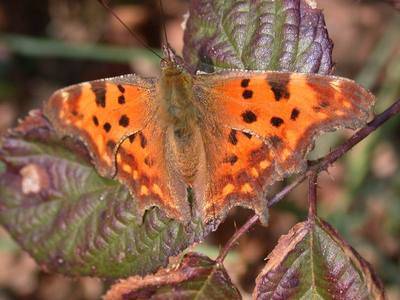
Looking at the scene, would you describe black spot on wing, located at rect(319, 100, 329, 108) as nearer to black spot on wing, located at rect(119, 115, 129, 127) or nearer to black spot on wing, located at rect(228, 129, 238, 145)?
black spot on wing, located at rect(228, 129, 238, 145)

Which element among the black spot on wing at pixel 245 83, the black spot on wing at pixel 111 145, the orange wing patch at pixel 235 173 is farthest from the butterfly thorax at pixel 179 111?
the black spot on wing at pixel 245 83

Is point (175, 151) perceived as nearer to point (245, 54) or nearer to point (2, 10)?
point (245, 54)

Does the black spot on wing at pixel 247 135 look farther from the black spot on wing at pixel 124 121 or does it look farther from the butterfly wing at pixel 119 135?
the black spot on wing at pixel 124 121

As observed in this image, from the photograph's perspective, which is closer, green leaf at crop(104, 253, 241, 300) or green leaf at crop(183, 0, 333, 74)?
green leaf at crop(104, 253, 241, 300)

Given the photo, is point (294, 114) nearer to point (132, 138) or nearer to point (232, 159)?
point (232, 159)

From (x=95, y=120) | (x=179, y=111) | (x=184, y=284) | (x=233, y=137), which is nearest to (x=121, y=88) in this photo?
(x=95, y=120)

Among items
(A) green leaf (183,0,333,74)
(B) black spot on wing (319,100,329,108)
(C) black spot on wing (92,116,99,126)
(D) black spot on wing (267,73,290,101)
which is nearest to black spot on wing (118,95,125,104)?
(C) black spot on wing (92,116,99,126)

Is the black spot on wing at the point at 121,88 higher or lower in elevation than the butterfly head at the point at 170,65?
lower
